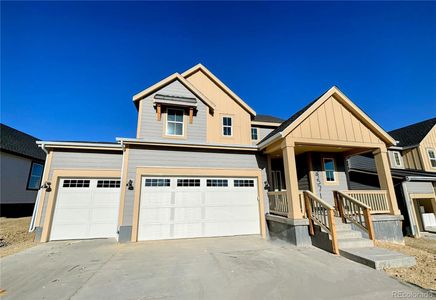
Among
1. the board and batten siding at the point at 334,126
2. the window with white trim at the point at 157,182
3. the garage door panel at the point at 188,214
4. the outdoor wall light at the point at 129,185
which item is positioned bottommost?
the garage door panel at the point at 188,214

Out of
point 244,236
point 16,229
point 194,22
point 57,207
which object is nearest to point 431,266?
point 244,236

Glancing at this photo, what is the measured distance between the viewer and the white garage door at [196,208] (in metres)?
7.34

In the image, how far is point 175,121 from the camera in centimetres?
941

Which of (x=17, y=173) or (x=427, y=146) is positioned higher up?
(x=427, y=146)

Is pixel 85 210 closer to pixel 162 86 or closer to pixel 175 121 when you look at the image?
pixel 175 121

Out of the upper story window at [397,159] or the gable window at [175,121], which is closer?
the gable window at [175,121]

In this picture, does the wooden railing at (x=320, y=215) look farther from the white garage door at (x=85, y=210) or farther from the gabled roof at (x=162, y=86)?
the white garage door at (x=85, y=210)

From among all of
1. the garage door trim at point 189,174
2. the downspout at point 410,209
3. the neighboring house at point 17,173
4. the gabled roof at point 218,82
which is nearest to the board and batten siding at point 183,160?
the garage door trim at point 189,174

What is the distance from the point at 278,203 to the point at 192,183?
3676 mm

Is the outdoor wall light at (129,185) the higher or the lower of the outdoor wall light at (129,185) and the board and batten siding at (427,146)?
the lower

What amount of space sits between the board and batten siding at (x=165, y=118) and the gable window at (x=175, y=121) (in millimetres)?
207

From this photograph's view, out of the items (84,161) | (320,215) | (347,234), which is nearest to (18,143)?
(84,161)

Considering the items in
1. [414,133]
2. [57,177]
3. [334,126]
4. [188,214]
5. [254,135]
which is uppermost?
[414,133]

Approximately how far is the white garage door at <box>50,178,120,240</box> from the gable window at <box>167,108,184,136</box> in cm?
357
